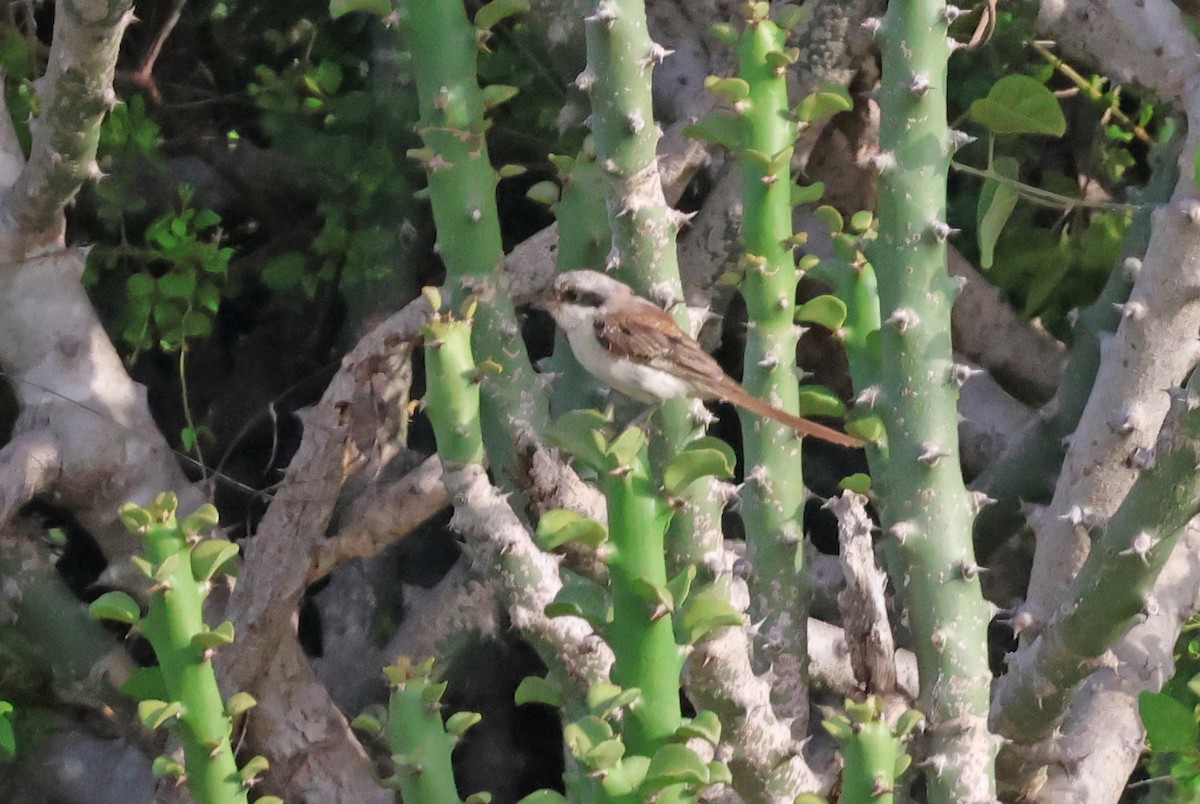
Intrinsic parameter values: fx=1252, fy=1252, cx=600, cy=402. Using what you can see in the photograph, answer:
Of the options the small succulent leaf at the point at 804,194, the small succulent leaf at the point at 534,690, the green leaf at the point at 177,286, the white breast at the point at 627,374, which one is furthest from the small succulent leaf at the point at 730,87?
the green leaf at the point at 177,286

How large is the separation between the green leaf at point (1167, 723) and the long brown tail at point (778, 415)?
0.45 meters

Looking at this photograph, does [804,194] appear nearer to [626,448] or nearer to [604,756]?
[626,448]

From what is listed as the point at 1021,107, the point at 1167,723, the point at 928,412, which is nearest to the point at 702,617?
the point at 928,412

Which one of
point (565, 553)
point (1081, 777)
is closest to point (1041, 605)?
point (1081, 777)

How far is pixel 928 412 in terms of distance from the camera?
1469 millimetres

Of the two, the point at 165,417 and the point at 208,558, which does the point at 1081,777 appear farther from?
the point at 165,417

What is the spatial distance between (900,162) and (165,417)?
5.36 ft

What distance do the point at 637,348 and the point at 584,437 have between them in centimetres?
33

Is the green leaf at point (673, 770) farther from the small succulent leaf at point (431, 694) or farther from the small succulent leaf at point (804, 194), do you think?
the small succulent leaf at point (804, 194)

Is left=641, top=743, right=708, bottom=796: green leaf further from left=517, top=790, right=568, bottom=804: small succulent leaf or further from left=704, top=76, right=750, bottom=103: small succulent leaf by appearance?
left=704, top=76, right=750, bottom=103: small succulent leaf

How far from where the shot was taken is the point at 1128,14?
1731 mm

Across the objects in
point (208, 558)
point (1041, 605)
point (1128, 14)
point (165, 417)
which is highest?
point (1128, 14)

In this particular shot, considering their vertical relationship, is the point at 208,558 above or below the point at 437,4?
below

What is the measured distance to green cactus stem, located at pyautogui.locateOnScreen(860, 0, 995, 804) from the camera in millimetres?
1438
